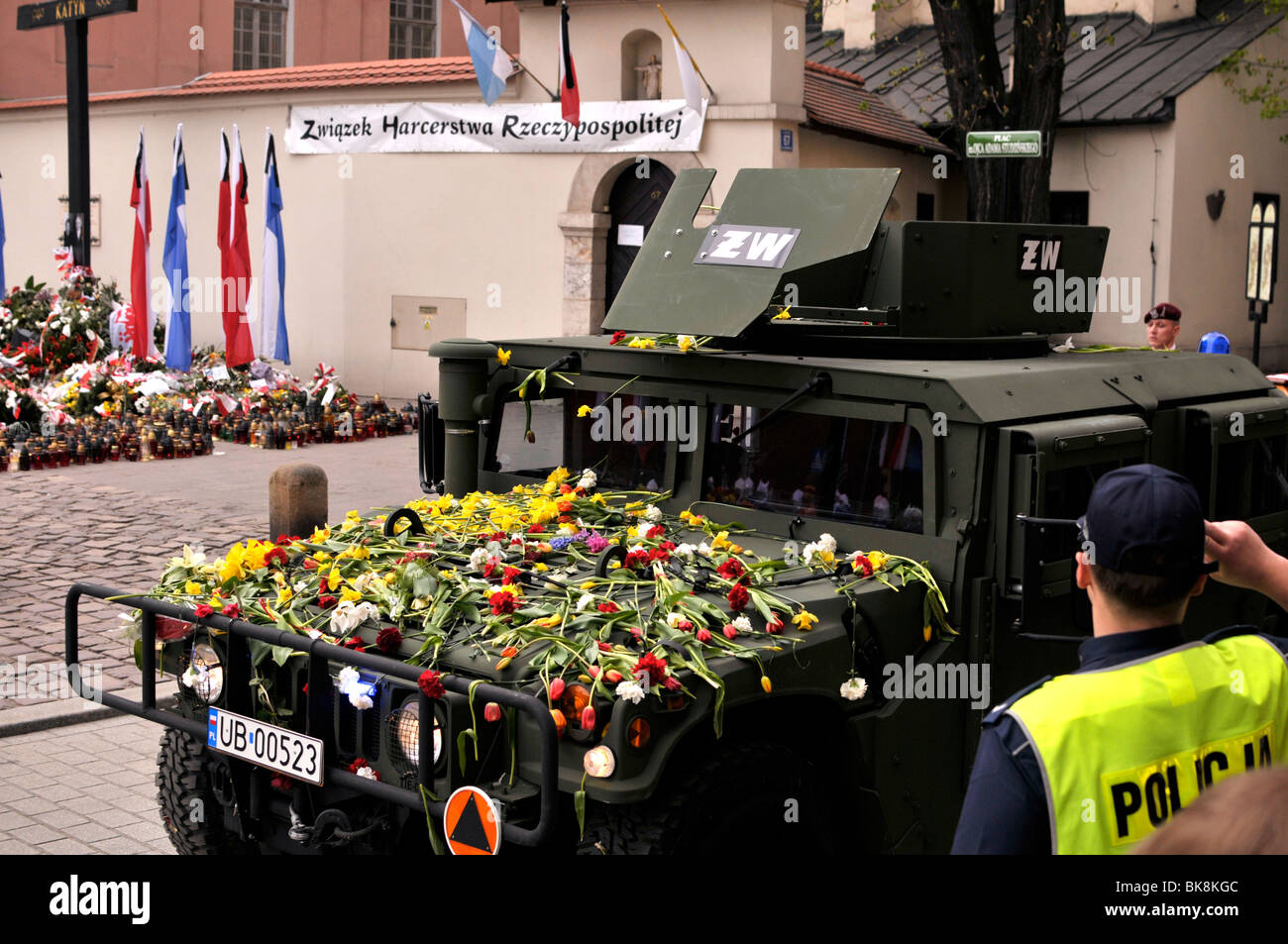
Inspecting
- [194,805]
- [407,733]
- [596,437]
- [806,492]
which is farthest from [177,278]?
[407,733]

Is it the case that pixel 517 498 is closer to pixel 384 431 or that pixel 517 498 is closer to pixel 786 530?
pixel 786 530

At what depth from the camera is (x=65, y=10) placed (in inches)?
814

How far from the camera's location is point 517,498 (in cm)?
580

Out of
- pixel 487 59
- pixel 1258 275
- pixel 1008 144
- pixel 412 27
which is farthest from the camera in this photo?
pixel 412 27

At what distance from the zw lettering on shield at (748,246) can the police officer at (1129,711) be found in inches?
119

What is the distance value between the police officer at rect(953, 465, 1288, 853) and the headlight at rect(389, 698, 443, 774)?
6.25ft

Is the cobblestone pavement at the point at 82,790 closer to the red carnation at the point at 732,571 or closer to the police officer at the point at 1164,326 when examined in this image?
the red carnation at the point at 732,571

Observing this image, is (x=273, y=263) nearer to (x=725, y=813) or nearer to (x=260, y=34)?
(x=260, y=34)

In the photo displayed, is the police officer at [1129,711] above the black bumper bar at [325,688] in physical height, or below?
above

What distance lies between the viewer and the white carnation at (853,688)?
4.27 metres

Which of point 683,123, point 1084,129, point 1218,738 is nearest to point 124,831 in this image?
point 1218,738

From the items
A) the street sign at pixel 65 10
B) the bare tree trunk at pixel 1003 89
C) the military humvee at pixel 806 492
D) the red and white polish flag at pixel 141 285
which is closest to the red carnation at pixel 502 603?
the military humvee at pixel 806 492

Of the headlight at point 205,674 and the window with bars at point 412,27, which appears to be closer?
the headlight at point 205,674

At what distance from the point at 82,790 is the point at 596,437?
2576mm
